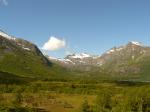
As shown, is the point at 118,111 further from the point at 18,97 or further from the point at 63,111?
the point at 18,97

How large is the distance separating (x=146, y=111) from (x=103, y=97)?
2245 cm

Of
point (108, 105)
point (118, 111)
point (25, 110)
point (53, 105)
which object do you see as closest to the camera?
point (118, 111)

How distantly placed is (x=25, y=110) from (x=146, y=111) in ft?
160

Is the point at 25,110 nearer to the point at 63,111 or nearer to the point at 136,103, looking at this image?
the point at 63,111

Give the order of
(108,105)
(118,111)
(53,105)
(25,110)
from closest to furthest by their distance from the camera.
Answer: (118,111), (25,110), (108,105), (53,105)

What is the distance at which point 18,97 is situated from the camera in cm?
18638

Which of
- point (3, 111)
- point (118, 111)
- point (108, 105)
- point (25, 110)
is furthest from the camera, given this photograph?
point (108, 105)

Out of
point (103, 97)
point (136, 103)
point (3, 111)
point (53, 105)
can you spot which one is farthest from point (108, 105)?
point (3, 111)

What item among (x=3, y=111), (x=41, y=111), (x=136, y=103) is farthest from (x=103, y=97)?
(x=3, y=111)

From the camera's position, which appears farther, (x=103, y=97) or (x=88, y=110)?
(x=103, y=97)

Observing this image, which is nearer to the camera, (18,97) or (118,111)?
(118,111)

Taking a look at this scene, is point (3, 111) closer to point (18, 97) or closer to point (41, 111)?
point (41, 111)

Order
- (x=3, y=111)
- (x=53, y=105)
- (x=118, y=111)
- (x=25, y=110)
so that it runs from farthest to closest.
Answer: (x=53, y=105), (x=25, y=110), (x=118, y=111), (x=3, y=111)

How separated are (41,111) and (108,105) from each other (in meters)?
31.2
